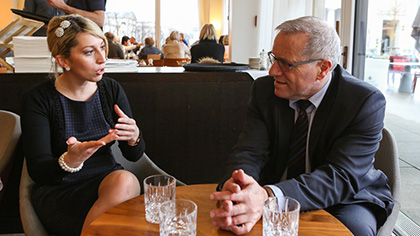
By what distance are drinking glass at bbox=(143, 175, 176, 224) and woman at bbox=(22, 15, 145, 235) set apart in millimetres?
342

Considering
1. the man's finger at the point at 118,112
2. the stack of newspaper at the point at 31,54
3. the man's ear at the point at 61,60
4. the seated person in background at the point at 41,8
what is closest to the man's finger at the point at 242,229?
the man's finger at the point at 118,112

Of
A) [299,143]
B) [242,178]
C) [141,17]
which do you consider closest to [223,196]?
[242,178]

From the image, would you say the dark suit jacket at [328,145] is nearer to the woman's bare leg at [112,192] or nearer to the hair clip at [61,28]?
the woman's bare leg at [112,192]

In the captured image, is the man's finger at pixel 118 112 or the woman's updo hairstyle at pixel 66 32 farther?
the woman's updo hairstyle at pixel 66 32

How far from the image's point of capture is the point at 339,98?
1.49m

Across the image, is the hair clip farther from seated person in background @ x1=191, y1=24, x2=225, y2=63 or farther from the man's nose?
seated person in background @ x1=191, y1=24, x2=225, y2=63

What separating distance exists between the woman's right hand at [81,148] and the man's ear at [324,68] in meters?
0.85

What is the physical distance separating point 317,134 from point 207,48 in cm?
A: 425

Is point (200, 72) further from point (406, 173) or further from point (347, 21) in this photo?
point (406, 173)

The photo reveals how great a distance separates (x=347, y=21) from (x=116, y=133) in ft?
7.86

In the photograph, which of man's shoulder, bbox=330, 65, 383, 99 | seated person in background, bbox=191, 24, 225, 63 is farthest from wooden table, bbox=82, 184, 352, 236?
seated person in background, bbox=191, 24, 225, 63

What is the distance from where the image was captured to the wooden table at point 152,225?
1.10 meters

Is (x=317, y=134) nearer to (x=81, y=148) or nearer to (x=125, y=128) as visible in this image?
(x=125, y=128)

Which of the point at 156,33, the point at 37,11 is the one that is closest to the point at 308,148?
the point at 37,11
